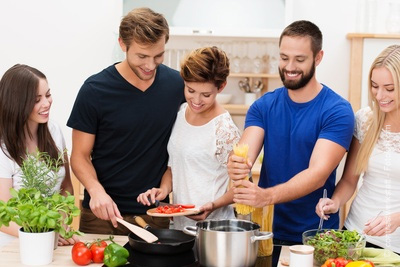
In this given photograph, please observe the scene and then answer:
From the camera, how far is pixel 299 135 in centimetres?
265

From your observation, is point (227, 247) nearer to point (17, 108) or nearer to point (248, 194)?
point (248, 194)

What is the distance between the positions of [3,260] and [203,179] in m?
0.85

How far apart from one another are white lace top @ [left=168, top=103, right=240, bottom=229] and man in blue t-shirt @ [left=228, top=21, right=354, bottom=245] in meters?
0.14

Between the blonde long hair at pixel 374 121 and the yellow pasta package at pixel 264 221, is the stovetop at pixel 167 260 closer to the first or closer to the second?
the yellow pasta package at pixel 264 221

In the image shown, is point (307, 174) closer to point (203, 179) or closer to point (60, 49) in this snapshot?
point (203, 179)

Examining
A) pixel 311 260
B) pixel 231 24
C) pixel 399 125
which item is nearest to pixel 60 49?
pixel 231 24

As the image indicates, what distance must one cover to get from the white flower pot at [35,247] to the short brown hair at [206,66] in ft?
2.74

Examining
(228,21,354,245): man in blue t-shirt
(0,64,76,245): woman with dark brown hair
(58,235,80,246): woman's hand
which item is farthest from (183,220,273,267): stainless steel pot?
(0,64,76,245): woman with dark brown hair

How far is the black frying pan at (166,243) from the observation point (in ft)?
7.17

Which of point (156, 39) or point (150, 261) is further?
point (156, 39)

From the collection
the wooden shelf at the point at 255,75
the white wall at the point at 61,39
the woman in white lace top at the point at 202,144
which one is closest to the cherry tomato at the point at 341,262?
the woman in white lace top at the point at 202,144

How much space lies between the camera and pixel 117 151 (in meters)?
2.78

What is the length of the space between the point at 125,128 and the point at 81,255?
0.72 m

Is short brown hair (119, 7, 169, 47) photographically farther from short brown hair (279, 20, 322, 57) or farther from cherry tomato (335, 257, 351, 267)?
cherry tomato (335, 257, 351, 267)
